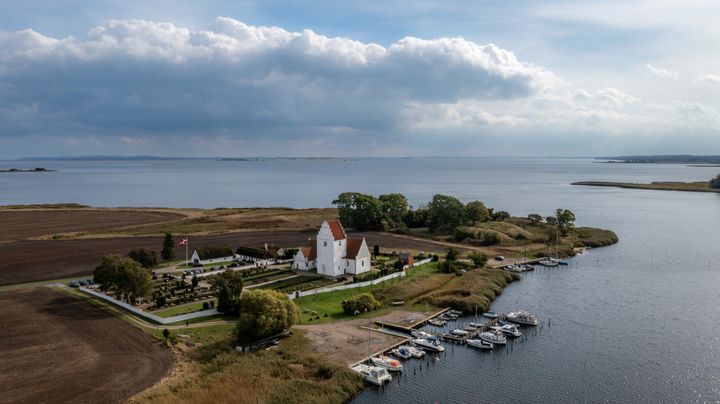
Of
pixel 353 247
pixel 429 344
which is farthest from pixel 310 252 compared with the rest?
pixel 429 344

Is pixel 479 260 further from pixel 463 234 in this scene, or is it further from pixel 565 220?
pixel 565 220

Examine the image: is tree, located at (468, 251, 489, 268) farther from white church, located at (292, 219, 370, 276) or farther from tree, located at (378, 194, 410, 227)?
tree, located at (378, 194, 410, 227)

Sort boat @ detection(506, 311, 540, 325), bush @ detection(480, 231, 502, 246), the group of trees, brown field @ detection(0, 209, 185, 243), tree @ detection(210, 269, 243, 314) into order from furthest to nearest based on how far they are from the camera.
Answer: brown field @ detection(0, 209, 185, 243) → the group of trees → bush @ detection(480, 231, 502, 246) → boat @ detection(506, 311, 540, 325) → tree @ detection(210, 269, 243, 314)

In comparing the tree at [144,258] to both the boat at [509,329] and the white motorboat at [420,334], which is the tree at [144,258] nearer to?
the white motorboat at [420,334]

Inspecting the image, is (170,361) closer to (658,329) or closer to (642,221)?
(658,329)

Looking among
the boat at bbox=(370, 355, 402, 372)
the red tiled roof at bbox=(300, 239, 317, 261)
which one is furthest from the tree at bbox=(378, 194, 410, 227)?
the boat at bbox=(370, 355, 402, 372)

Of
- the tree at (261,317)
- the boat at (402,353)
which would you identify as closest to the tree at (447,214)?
the boat at (402,353)

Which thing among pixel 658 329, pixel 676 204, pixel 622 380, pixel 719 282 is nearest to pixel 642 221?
pixel 676 204
